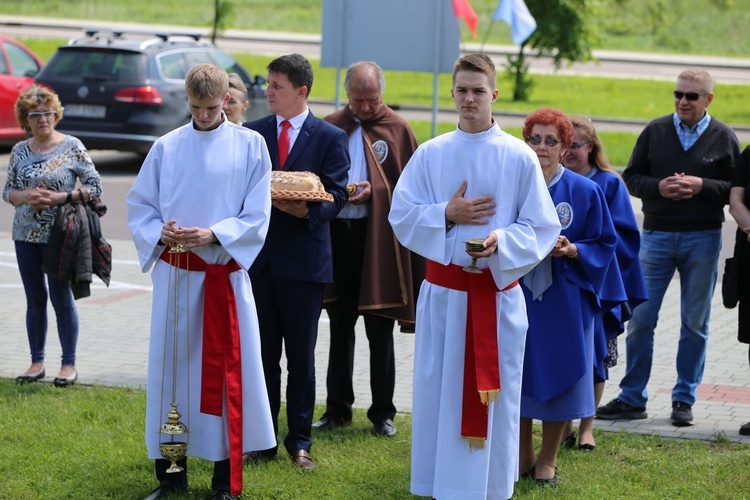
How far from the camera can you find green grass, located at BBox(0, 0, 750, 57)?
43.9 m

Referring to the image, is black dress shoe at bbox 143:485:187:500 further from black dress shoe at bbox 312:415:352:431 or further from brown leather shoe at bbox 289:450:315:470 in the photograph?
black dress shoe at bbox 312:415:352:431

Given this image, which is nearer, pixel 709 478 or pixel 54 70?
pixel 709 478

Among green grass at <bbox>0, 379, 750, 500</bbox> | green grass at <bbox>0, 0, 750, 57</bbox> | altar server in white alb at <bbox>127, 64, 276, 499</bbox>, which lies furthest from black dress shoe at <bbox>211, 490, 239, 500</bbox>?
green grass at <bbox>0, 0, 750, 57</bbox>

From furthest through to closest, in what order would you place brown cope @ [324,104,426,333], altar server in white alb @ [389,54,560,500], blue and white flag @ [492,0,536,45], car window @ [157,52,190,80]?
blue and white flag @ [492,0,536,45]
car window @ [157,52,190,80]
brown cope @ [324,104,426,333]
altar server in white alb @ [389,54,560,500]

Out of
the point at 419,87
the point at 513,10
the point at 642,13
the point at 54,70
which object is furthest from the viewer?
the point at 642,13

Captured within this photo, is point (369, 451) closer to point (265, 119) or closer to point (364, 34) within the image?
point (265, 119)

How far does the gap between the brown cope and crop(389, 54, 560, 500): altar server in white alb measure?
151cm

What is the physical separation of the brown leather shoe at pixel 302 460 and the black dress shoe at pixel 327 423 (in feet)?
2.36

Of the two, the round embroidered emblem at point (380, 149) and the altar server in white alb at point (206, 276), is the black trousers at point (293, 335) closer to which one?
the altar server in white alb at point (206, 276)

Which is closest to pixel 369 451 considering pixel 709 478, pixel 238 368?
pixel 238 368

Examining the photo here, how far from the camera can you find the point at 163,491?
19.5ft

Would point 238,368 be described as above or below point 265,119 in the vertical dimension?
Result: below

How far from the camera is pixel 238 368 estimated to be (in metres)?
5.84

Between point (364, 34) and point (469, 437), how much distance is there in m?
8.46
